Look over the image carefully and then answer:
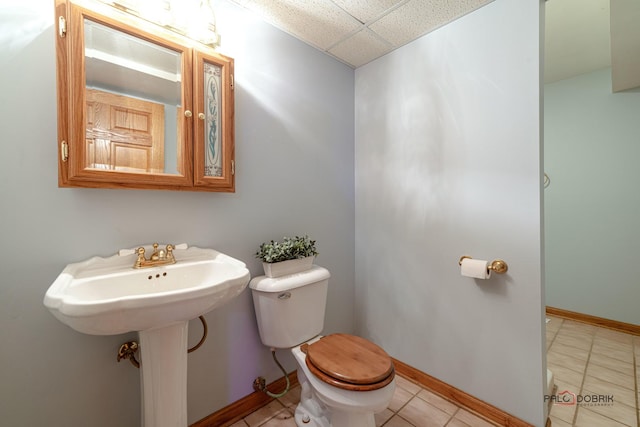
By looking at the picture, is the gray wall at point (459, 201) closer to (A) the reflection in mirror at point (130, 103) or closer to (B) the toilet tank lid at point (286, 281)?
(B) the toilet tank lid at point (286, 281)

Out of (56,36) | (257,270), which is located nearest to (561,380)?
(257,270)

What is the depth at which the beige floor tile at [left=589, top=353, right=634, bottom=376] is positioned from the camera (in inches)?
69.1

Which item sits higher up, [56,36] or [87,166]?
[56,36]

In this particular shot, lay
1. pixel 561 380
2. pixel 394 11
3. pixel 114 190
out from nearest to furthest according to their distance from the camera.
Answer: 1. pixel 114 190
2. pixel 394 11
3. pixel 561 380

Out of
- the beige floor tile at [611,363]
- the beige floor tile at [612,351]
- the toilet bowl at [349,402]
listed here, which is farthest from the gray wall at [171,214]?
the beige floor tile at [612,351]

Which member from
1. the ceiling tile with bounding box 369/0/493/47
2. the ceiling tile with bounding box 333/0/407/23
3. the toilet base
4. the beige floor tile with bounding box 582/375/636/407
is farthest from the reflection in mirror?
the beige floor tile with bounding box 582/375/636/407

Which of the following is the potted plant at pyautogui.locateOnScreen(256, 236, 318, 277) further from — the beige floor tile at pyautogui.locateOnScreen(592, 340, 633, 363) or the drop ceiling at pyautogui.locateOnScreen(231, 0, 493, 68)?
the beige floor tile at pyautogui.locateOnScreen(592, 340, 633, 363)

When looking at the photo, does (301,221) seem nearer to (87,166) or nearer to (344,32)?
(87,166)

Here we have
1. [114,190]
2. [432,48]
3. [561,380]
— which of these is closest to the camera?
[114,190]

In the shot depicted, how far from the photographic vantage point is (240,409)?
138cm

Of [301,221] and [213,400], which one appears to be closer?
[213,400]

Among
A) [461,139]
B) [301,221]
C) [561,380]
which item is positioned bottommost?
[561,380]

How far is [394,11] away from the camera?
Result: 1.39 metres

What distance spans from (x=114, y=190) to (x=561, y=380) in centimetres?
279
